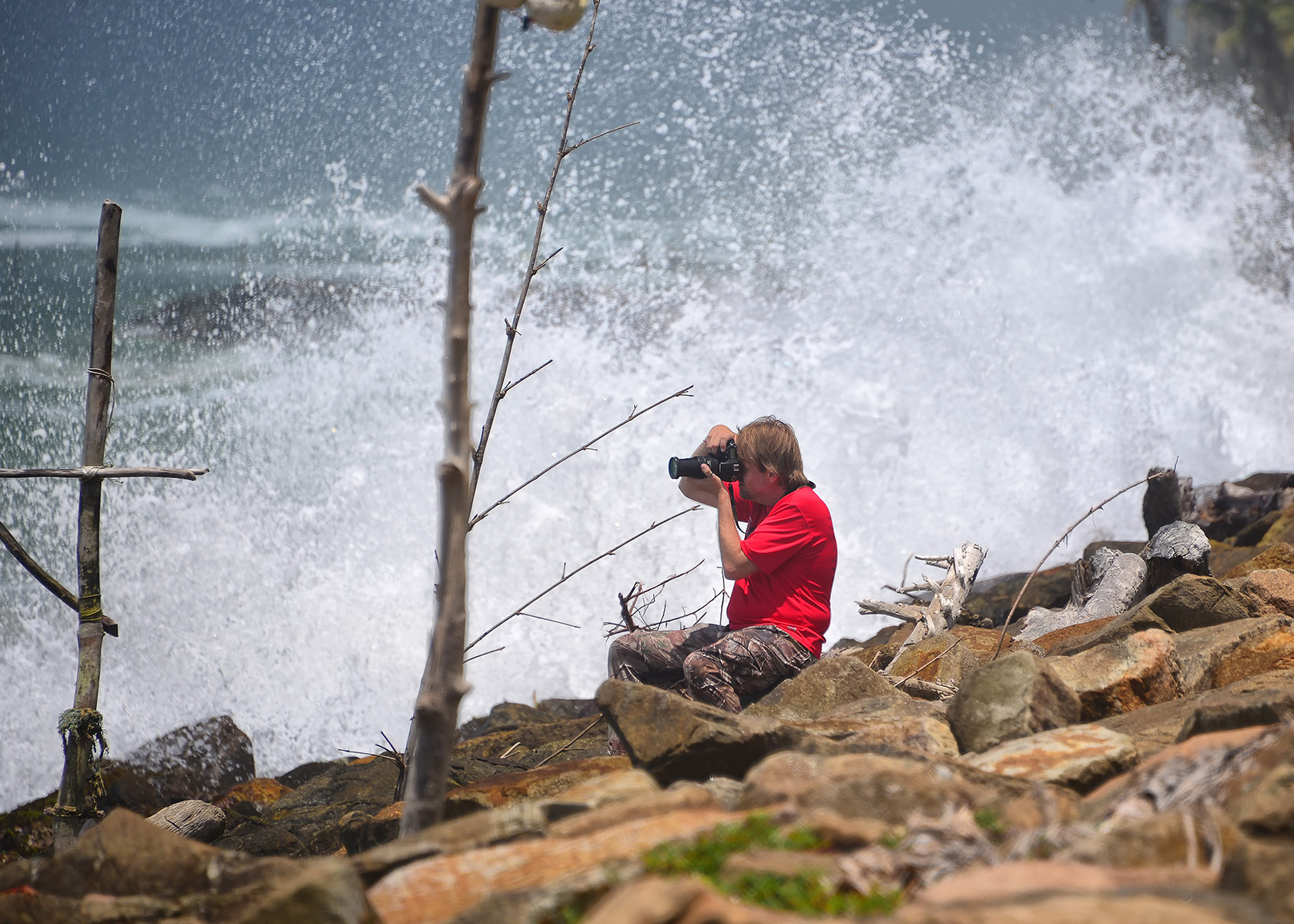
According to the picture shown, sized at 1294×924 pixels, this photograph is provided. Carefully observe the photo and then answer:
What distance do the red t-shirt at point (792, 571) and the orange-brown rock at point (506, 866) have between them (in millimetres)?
2012

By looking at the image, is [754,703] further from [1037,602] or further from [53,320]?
[53,320]

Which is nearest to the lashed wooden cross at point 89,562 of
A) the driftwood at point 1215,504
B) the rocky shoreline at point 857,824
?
the rocky shoreline at point 857,824

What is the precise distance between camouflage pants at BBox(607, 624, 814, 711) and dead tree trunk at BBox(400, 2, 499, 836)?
162 cm

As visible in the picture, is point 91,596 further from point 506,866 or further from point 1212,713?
point 1212,713

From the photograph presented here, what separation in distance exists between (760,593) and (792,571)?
150 millimetres

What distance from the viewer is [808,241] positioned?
12.8 meters

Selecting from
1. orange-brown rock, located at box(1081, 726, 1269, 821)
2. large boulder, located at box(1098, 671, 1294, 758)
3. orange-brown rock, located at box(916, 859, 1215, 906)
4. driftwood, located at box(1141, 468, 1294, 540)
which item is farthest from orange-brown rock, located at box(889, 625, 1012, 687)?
driftwood, located at box(1141, 468, 1294, 540)

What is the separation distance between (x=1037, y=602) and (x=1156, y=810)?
182 inches

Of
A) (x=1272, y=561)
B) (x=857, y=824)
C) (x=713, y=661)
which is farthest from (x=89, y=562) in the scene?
(x=1272, y=561)

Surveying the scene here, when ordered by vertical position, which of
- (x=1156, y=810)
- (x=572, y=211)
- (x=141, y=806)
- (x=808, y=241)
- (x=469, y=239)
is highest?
(x=572, y=211)

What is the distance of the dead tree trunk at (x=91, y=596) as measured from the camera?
124 inches

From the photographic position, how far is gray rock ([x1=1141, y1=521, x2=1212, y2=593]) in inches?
190

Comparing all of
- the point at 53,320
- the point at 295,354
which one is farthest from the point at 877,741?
the point at 53,320

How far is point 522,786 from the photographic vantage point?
2.77m
